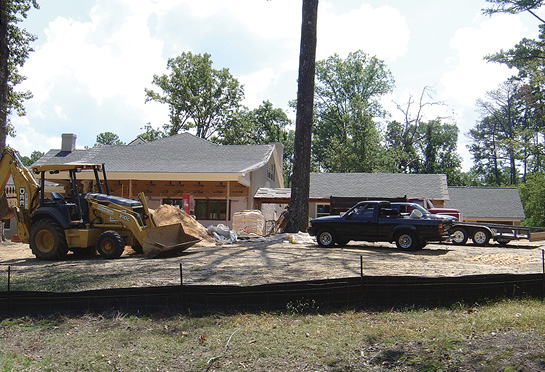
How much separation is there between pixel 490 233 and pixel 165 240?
36.6 ft

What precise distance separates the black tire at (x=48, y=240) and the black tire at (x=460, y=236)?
12.7 m

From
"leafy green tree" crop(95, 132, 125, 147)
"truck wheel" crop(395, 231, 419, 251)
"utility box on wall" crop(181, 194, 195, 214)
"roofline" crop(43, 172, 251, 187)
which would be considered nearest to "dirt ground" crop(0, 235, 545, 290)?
"truck wheel" crop(395, 231, 419, 251)

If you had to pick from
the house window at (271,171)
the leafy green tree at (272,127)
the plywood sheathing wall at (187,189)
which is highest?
the leafy green tree at (272,127)

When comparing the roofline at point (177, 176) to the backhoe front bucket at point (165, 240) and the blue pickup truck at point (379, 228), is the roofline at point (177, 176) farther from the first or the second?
the backhoe front bucket at point (165, 240)

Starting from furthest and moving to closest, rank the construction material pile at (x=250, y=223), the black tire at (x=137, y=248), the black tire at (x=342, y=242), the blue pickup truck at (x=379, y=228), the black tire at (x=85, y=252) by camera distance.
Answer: the construction material pile at (x=250, y=223)
the black tire at (x=342, y=242)
the blue pickup truck at (x=379, y=228)
the black tire at (x=85, y=252)
the black tire at (x=137, y=248)

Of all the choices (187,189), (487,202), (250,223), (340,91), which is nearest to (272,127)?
(340,91)

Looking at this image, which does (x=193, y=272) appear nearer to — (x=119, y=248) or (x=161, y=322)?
(x=161, y=322)

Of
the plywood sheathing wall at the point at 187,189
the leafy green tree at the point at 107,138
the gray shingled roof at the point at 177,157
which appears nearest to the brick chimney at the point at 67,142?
the gray shingled roof at the point at 177,157

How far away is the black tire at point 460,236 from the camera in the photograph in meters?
17.2

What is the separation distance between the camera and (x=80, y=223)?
12820mm

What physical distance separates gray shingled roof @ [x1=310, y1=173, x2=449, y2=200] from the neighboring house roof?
533 cm

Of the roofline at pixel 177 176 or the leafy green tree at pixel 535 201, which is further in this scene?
the leafy green tree at pixel 535 201

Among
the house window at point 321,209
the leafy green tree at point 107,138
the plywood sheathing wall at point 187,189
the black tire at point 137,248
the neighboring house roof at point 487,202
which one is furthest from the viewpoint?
the leafy green tree at point 107,138

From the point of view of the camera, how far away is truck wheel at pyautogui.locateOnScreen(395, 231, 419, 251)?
48.3ft
